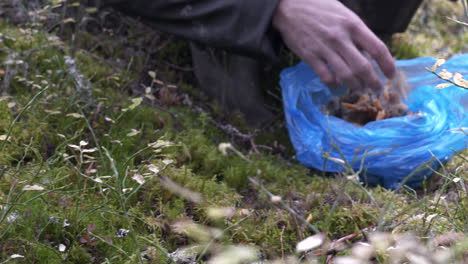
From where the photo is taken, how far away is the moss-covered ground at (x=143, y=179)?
4.76ft

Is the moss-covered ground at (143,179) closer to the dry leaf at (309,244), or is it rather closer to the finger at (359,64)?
the dry leaf at (309,244)

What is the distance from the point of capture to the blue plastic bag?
2.40 meters

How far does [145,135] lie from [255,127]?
81cm

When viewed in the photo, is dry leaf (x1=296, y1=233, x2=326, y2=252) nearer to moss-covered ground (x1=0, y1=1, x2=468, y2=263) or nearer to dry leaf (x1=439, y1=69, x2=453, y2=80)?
moss-covered ground (x1=0, y1=1, x2=468, y2=263)

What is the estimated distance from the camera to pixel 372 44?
2311 millimetres

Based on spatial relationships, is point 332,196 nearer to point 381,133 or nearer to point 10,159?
point 381,133

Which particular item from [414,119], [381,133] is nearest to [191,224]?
[381,133]

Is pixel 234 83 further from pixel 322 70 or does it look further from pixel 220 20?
pixel 322 70

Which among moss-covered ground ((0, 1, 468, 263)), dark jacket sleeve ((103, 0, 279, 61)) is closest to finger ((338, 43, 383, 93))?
dark jacket sleeve ((103, 0, 279, 61))

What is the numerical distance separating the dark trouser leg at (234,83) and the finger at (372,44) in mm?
787

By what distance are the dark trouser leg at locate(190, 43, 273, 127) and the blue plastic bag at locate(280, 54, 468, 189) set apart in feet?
0.78

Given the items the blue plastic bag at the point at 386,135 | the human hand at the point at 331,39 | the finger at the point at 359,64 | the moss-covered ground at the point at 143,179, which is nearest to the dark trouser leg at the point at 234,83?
the moss-covered ground at the point at 143,179

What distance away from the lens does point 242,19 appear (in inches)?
91.2

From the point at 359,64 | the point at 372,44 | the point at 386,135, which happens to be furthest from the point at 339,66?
the point at 386,135
